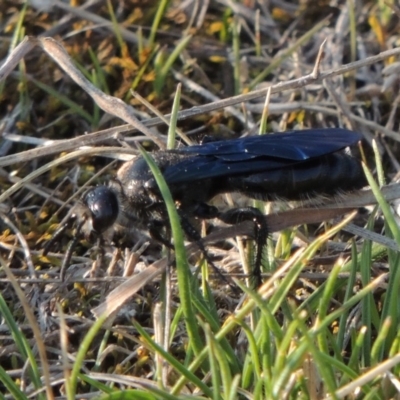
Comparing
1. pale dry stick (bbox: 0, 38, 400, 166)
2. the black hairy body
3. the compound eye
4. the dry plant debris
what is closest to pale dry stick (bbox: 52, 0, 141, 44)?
the dry plant debris

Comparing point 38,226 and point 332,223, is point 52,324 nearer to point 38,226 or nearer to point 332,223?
point 38,226

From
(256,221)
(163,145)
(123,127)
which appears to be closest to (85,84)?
(123,127)

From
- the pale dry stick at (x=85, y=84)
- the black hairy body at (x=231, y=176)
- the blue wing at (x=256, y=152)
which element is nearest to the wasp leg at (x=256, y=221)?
the black hairy body at (x=231, y=176)

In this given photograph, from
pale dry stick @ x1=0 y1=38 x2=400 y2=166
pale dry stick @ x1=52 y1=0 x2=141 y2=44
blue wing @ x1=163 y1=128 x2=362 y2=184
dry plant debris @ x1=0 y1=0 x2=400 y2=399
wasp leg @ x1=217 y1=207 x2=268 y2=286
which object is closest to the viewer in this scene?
dry plant debris @ x1=0 y1=0 x2=400 y2=399

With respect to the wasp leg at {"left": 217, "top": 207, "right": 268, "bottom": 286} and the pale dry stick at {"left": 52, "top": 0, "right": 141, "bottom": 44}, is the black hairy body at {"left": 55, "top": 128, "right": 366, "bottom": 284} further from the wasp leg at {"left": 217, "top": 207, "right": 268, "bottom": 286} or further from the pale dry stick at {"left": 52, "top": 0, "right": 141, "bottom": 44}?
the pale dry stick at {"left": 52, "top": 0, "right": 141, "bottom": 44}

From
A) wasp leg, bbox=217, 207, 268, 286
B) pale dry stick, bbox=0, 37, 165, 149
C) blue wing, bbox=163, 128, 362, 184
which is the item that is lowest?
wasp leg, bbox=217, 207, 268, 286

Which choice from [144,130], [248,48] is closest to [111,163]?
[144,130]

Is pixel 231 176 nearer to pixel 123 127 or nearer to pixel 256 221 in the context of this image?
pixel 256 221
